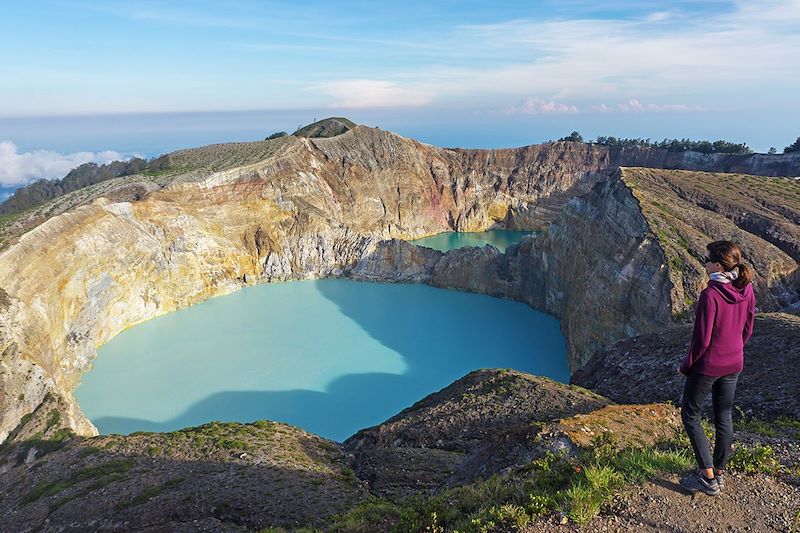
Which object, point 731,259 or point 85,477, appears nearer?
point 731,259

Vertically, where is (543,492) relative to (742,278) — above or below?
below

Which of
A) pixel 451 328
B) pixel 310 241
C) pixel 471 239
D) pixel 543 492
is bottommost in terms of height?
pixel 451 328

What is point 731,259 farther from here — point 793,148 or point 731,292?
point 793,148

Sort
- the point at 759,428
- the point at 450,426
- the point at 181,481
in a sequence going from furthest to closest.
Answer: the point at 450,426, the point at 181,481, the point at 759,428

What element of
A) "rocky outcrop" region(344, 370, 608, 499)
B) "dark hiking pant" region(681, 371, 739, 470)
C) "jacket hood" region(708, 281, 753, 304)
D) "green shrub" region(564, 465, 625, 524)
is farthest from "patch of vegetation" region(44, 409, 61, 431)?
"jacket hood" region(708, 281, 753, 304)

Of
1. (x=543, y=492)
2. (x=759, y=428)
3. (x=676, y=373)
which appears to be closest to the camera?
(x=543, y=492)

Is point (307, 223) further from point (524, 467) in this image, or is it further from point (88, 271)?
point (524, 467)

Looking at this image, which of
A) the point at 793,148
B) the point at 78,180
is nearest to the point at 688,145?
the point at 793,148
